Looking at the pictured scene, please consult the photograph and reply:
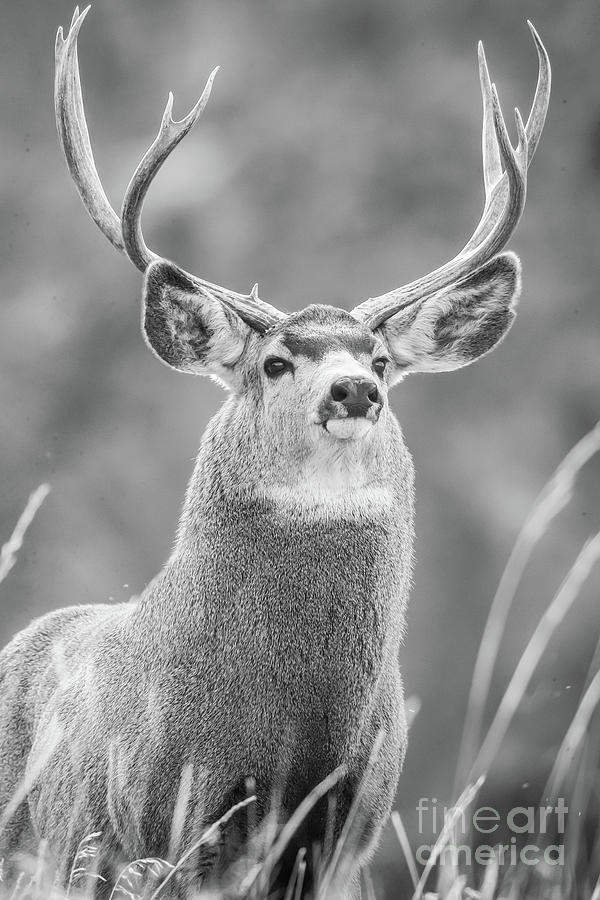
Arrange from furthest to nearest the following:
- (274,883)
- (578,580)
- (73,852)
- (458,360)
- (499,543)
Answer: (499,543)
(458,360)
(73,852)
(274,883)
(578,580)

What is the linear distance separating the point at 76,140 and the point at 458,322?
4.77 feet

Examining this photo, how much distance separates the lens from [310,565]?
13.2ft

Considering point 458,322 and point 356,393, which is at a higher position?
point 458,322

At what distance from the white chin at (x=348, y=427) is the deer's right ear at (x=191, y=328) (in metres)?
0.65

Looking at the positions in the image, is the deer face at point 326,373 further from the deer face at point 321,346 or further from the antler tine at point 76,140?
the antler tine at point 76,140

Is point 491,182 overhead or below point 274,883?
overhead

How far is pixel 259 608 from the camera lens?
3.99 meters

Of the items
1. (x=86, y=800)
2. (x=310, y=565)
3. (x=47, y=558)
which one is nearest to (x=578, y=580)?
(x=310, y=565)

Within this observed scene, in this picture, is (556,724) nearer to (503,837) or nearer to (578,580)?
(503,837)

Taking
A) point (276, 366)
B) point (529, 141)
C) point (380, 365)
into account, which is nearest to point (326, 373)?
point (276, 366)

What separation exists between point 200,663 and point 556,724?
877cm

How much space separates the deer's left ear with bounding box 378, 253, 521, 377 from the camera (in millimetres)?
4656

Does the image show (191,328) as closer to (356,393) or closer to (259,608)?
(356,393)

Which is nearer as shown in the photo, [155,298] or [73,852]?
[73,852]
